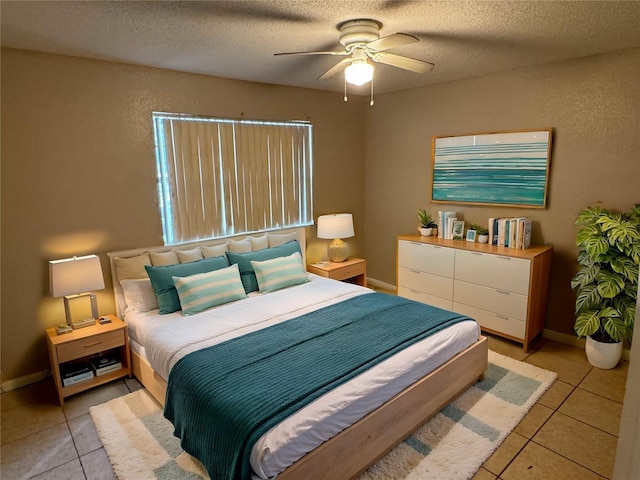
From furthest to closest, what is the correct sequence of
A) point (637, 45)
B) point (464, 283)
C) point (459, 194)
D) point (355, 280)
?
point (355, 280), point (459, 194), point (464, 283), point (637, 45)

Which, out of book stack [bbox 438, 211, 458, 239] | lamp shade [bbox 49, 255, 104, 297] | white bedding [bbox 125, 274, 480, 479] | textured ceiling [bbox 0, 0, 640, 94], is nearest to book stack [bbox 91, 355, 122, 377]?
white bedding [bbox 125, 274, 480, 479]

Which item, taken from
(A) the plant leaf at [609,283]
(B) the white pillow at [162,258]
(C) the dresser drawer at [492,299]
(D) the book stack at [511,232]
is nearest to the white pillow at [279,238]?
(B) the white pillow at [162,258]

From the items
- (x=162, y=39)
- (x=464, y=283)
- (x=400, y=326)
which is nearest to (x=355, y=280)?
(x=464, y=283)

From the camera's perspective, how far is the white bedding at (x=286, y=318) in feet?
5.78

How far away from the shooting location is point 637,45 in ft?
9.53

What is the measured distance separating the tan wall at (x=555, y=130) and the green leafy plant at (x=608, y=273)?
0.33 m

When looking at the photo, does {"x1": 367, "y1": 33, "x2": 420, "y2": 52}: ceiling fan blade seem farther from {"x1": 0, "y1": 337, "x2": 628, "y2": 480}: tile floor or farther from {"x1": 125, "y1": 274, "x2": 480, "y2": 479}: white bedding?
{"x1": 0, "y1": 337, "x2": 628, "y2": 480}: tile floor

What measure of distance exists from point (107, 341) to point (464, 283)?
3.15 meters

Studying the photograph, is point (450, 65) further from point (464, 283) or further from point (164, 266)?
point (164, 266)

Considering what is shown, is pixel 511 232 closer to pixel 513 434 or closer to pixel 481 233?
pixel 481 233

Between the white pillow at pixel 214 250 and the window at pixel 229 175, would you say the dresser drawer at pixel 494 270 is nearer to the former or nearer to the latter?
the window at pixel 229 175

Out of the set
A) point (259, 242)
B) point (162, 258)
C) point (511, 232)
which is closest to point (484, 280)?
point (511, 232)

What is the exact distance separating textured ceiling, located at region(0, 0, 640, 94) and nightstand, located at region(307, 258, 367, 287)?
2.07 m

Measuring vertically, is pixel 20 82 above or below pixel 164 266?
above
